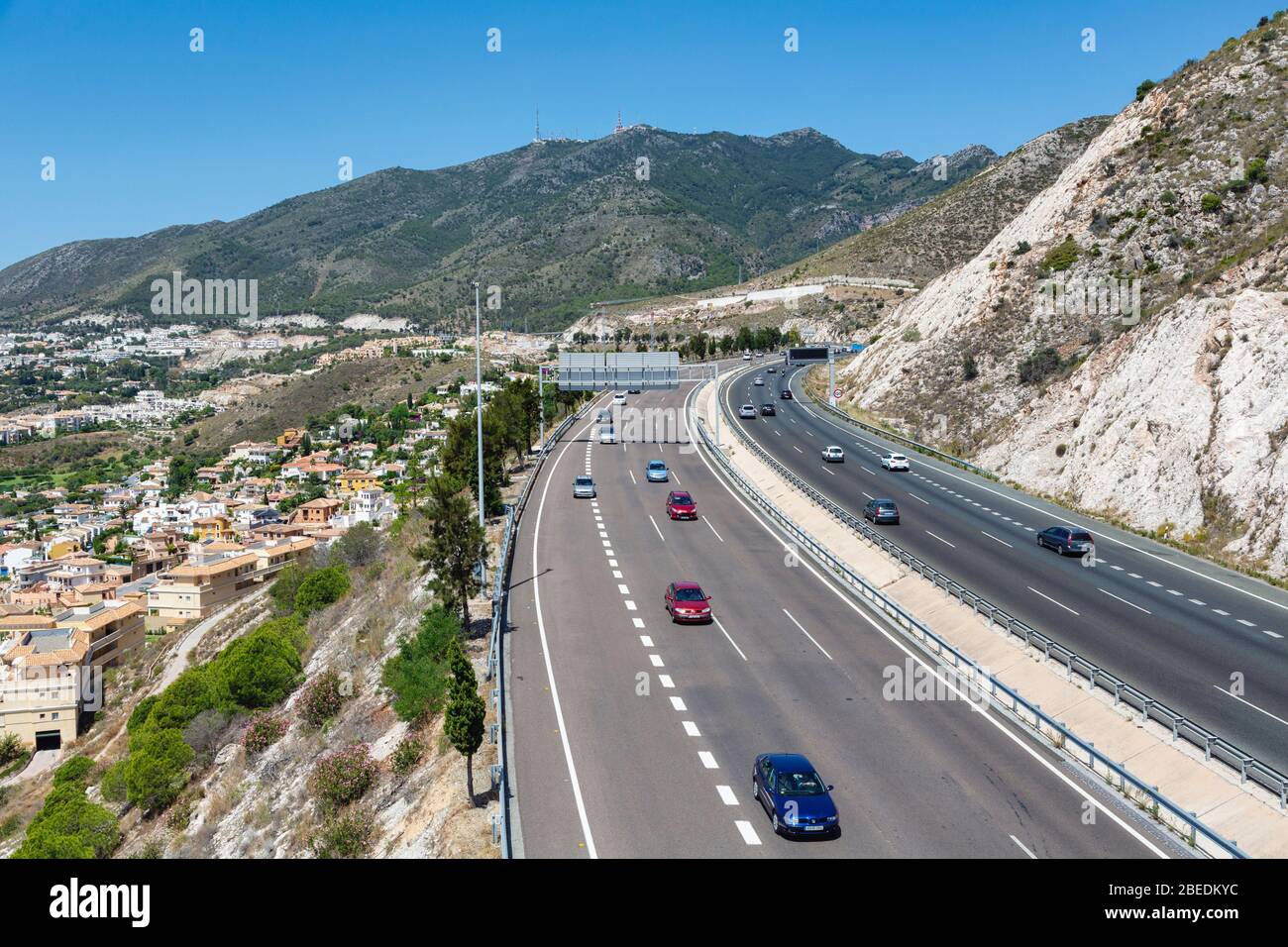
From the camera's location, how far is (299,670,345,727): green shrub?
3033 centimetres

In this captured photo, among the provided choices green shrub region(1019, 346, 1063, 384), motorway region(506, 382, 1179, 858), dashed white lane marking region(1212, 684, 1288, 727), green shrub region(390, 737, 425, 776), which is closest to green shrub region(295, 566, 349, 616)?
motorway region(506, 382, 1179, 858)

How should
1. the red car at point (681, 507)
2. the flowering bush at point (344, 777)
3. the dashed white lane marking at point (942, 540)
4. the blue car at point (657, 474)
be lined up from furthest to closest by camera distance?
the blue car at point (657, 474) < the red car at point (681, 507) < the dashed white lane marking at point (942, 540) < the flowering bush at point (344, 777)

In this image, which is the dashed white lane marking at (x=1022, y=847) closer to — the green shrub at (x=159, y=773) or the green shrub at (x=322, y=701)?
the green shrub at (x=322, y=701)

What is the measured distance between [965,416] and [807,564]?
29.5 metres

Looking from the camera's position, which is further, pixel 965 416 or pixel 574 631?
pixel 965 416

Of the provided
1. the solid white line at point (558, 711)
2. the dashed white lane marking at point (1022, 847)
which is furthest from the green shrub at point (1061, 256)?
the dashed white lane marking at point (1022, 847)

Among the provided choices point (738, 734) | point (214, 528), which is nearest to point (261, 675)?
point (738, 734)

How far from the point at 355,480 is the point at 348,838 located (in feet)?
425

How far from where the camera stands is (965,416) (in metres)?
61.7

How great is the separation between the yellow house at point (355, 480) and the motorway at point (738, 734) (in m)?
105

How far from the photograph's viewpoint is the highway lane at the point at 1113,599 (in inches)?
880

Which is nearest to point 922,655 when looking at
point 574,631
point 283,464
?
point 574,631

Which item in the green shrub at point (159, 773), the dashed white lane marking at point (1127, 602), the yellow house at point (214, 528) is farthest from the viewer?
the yellow house at point (214, 528)

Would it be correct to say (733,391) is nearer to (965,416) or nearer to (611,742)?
(965,416)
